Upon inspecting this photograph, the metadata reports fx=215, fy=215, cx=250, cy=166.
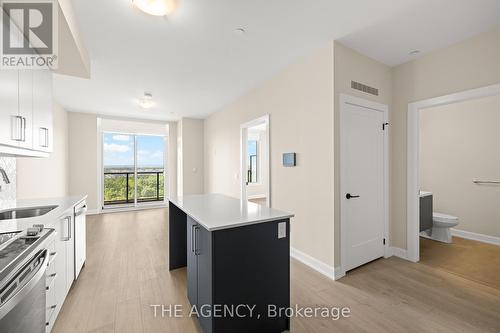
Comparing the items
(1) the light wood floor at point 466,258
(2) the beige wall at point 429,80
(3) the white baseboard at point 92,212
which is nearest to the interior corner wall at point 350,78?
(2) the beige wall at point 429,80

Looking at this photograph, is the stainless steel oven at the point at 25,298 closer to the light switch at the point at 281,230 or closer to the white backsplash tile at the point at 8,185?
the light switch at the point at 281,230

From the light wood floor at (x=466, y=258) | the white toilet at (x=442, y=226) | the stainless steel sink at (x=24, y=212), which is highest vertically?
the stainless steel sink at (x=24, y=212)

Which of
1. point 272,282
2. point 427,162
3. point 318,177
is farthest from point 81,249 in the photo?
point 427,162

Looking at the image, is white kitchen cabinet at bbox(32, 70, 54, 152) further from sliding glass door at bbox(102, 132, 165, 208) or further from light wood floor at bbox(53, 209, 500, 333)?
sliding glass door at bbox(102, 132, 165, 208)

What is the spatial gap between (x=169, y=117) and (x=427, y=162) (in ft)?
21.9

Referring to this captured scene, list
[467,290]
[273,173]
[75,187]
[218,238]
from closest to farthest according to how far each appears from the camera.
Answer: [218,238] → [467,290] → [273,173] → [75,187]

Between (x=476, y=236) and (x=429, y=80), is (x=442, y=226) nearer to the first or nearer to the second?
(x=476, y=236)

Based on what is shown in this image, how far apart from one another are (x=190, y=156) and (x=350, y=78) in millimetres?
5161

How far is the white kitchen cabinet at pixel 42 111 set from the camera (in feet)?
6.52

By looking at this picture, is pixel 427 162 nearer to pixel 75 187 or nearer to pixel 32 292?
pixel 32 292

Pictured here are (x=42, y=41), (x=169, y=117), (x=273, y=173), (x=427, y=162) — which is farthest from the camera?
(x=169, y=117)

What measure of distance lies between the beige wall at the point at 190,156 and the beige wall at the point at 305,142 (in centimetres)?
316

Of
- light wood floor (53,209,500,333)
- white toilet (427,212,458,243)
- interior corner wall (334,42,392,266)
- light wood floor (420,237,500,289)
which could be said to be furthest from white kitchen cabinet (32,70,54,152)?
white toilet (427,212,458,243)

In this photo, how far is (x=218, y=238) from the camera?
149 cm
